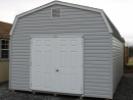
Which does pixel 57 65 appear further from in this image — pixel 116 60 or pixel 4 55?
pixel 4 55

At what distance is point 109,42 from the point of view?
838cm

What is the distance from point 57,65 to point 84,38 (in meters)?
1.61

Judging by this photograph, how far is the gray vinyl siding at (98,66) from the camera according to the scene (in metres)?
8.41

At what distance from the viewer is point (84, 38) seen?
28.9 ft

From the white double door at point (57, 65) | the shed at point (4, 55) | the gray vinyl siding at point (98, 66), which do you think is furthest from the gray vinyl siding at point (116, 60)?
the shed at point (4, 55)

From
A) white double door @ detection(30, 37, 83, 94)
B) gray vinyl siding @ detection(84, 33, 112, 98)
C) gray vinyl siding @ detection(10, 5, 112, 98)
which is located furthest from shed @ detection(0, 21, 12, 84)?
gray vinyl siding @ detection(84, 33, 112, 98)

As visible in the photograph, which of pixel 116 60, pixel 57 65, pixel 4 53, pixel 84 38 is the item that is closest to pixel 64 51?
pixel 57 65

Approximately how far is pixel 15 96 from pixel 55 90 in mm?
1667

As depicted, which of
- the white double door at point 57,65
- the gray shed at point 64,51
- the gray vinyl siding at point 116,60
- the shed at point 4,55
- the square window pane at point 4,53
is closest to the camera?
the gray shed at point 64,51

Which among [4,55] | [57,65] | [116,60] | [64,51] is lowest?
[57,65]

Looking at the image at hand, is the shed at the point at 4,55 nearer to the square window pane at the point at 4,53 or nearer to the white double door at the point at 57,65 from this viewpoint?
A: the square window pane at the point at 4,53

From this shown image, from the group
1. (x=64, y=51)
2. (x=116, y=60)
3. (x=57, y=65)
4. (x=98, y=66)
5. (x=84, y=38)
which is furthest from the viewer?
(x=116, y=60)

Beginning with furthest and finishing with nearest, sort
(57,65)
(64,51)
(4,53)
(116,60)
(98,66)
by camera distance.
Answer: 1. (4,53)
2. (116,60)
3. (57,65)
4. (64,51)
5. (98,66)

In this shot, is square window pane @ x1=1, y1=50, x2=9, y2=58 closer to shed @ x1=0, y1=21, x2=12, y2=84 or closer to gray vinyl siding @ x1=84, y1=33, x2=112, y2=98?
shed @ x1=0, y1=21, x2=12, y2=84
